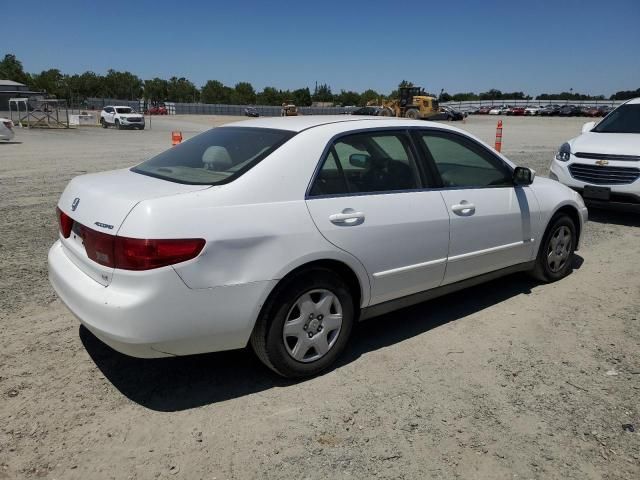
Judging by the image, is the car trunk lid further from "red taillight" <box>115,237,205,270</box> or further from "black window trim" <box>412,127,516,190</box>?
"black window trim" <box>412,127,516,190</box>

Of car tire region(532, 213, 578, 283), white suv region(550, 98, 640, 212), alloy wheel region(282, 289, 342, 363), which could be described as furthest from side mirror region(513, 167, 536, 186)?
white suv region(550, 98, 640, 212)

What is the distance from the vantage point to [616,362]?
365 centimetres

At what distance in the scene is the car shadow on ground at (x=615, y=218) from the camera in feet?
25.8

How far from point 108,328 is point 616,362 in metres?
3.26

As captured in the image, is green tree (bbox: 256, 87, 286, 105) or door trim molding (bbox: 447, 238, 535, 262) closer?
door trim molding (bbox: 447, 238, 535, 262)

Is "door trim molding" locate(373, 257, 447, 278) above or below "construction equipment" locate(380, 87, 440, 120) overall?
below

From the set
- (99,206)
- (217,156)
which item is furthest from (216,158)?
(99,206)

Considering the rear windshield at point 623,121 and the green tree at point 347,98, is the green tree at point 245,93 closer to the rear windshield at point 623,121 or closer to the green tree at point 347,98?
the green tree at point 347,98

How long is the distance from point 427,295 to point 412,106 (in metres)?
42.7

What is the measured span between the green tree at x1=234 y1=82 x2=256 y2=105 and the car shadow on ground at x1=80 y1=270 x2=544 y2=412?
419 ft

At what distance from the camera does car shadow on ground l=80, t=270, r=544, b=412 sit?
125 inches

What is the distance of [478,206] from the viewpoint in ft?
13.6

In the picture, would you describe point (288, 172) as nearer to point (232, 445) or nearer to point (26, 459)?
point (232, 445)

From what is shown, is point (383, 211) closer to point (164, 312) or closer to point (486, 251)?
point (486, 251)
